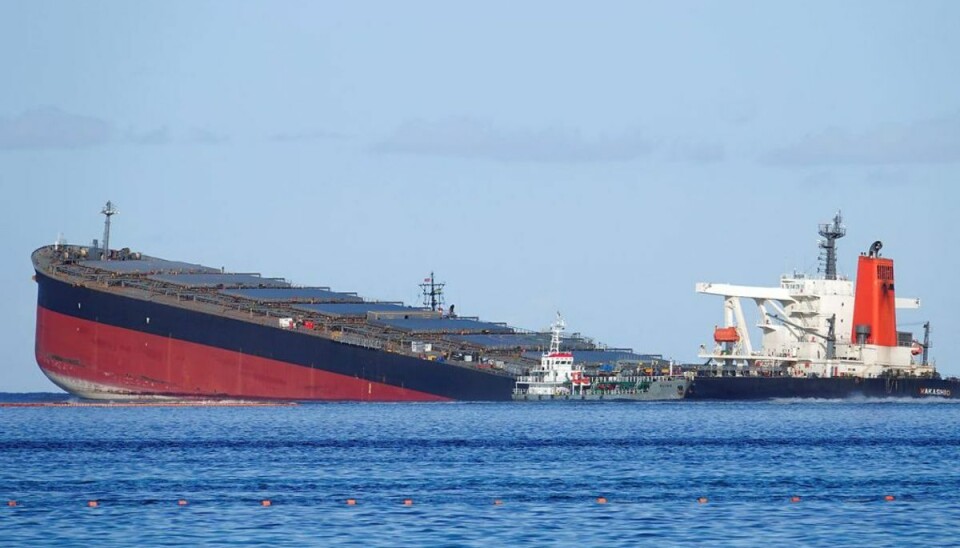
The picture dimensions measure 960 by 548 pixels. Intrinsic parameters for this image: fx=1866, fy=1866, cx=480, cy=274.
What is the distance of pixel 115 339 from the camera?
106 metres

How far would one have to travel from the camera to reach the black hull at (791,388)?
341 feet

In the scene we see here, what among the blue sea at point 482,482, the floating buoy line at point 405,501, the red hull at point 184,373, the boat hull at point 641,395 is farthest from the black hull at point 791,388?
the floating buoy line at point 405,501

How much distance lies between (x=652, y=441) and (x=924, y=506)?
2403 cm

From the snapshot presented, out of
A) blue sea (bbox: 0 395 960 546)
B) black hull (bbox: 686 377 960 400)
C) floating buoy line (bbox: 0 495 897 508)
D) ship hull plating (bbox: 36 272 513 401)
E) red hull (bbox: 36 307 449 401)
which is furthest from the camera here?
black hull (bbox: 686 377 960 400)

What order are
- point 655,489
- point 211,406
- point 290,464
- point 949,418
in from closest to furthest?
point 655,489 < point 290,464 < point 949,418 < point 211,406

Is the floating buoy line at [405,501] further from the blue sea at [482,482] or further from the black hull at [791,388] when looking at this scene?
the black hull at [791,388]

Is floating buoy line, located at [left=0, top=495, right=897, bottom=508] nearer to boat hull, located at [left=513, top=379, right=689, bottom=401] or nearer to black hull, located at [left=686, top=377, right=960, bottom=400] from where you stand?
boat hull, located at [left=513, top=379, right=689, bottom=401]

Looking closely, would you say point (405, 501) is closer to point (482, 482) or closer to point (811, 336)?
point (482, 482)

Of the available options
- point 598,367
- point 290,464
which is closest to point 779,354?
point 598,367

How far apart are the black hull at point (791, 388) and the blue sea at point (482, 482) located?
20730mm

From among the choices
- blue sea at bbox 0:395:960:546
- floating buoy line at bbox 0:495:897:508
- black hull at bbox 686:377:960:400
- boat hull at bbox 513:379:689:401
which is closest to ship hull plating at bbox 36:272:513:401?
boat hull at bbox 513:379:689:401

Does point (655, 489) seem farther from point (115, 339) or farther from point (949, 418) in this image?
Answer: point (115, 339)

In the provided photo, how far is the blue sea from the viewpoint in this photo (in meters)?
37.9

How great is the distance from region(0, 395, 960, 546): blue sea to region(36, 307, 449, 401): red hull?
2024 centimetres
